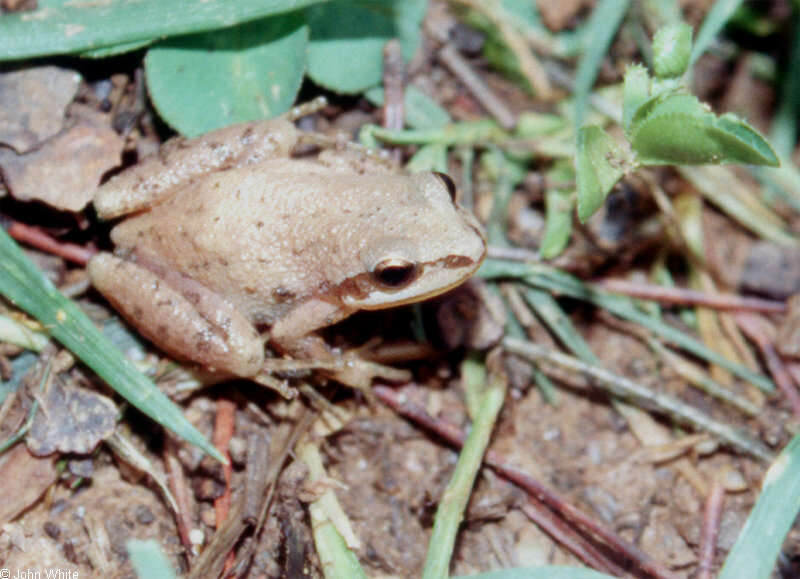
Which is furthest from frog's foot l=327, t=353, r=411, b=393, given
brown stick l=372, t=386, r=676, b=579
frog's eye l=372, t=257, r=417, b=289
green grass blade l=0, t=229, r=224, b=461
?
green grass blade l=0, t=229, r=224, b=461

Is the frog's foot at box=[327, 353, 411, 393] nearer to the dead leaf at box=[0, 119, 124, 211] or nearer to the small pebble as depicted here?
the small pebble

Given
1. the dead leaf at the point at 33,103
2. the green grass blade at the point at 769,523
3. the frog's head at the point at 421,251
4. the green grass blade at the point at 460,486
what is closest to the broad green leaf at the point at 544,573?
the green grass blade at the point at 460,486

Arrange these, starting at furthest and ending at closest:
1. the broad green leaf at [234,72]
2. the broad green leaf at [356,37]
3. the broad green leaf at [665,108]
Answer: the broad green leaf at [356,37] < the broad green leaf at [234,72] < the broad green leaf at [665,108]

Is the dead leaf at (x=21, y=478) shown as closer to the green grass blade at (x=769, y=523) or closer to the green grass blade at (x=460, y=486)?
the green grass blade at (x=460, y=486)

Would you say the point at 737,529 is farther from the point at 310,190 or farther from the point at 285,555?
the point at 310,190

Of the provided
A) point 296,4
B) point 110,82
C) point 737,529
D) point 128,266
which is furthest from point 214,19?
point 737,529

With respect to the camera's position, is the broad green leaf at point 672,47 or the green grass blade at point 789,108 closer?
the broad green leaf at point 672,47

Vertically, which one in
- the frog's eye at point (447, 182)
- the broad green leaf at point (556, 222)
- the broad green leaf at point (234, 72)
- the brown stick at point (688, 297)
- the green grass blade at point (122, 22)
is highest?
the green grass blade at point (122, 22)
